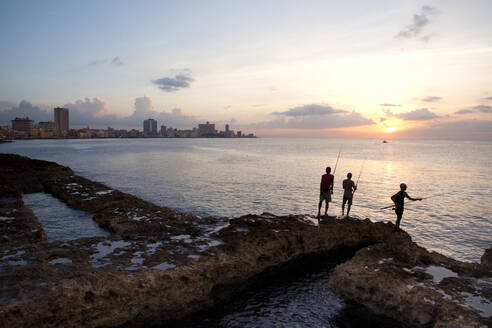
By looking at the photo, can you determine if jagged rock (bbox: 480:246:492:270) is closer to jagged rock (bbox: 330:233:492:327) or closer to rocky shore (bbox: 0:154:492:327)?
rocky shore (bbox: 0:154:492:327)

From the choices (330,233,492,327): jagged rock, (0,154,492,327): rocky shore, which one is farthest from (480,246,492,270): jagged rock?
Answer: (330,233,492,327): jagged rock

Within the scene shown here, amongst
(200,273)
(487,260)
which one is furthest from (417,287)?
(200,273)

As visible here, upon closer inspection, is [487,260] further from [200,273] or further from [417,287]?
[200,273]

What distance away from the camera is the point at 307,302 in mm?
8570

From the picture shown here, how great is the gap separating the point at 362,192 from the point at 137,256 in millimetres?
26348

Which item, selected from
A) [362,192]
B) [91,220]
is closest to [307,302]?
[91,220]

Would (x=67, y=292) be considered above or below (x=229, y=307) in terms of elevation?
above

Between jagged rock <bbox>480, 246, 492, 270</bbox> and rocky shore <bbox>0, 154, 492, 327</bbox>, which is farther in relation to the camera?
jagged rock <bbox>480, 246, 492, 270</bbox>

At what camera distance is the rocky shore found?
6.54 meters

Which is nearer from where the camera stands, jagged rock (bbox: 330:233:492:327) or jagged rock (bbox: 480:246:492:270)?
jagged rock (bbox: 330:233:492:327)

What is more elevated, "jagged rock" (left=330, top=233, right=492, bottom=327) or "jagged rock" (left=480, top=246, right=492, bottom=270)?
"jagged rock" (left=480, top=246, right=492, bottom=270)

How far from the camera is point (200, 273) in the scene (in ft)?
27.3

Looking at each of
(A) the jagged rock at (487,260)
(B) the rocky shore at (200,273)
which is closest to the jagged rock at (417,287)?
(B) the rocky shore at (200,273)

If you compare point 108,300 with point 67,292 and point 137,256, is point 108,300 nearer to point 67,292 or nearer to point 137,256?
point 67,292
